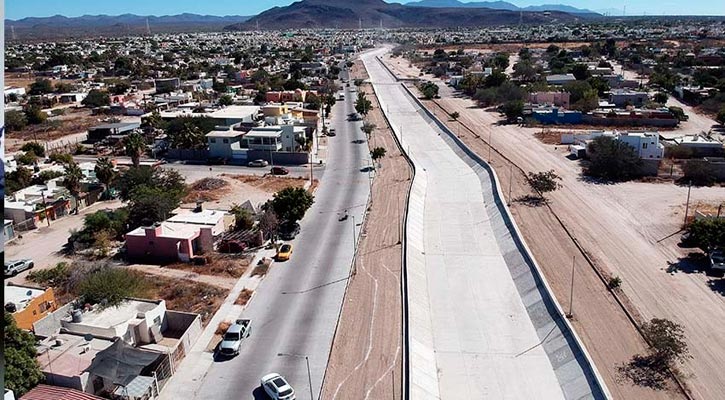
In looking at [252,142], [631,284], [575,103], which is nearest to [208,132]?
[252,142]

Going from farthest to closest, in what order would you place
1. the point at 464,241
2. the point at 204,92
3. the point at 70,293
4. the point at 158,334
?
1. the point at 204,92
2. the point at 464,241
3. the point at 70,293
4. the point at 158,334

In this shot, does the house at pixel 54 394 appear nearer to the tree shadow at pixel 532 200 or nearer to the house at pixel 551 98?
the tree shadow at pixel 532 200

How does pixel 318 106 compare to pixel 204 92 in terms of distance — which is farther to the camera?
pixel 204 92

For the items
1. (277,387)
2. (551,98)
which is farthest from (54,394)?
(551,98)

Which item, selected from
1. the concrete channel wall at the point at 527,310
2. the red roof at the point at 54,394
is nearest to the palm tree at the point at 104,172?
the concrete channel wall at the point at 527,310

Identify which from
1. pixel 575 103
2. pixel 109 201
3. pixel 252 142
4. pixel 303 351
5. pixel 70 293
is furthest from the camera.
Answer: pixel 575 103

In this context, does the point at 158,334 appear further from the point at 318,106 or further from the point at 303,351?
the point at 318,106

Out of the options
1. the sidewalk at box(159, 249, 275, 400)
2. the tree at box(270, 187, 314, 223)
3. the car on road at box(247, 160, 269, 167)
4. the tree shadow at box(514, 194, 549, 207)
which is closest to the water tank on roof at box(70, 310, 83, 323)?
the sidewalk at box(159, 249, 275, 400)

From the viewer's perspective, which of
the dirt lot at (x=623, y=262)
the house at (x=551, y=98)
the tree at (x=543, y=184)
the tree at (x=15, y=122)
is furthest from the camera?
the house at (x=551, y=98)

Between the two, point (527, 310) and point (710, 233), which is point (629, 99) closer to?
point (710, 233)
